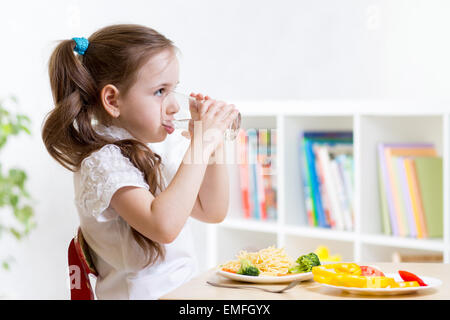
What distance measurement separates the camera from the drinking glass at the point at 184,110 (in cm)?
101

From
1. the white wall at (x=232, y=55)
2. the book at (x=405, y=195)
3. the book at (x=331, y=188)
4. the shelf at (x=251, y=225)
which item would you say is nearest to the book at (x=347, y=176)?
the book at (x=331, y=188)

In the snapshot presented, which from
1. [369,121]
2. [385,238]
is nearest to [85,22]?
[369,121]

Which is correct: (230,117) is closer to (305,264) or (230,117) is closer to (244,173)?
(305,264)

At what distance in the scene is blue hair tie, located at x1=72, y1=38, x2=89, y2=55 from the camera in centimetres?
106

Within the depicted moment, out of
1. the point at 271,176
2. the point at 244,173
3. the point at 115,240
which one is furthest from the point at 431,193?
the point at 115,240

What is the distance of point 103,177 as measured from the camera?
94cm

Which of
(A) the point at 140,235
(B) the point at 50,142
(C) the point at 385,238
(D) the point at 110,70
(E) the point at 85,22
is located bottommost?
(C) the point at 385,238

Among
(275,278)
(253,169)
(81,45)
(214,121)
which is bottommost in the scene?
(275,278)

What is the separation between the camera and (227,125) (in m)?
0.97

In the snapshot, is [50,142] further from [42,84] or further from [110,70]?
[42,84]

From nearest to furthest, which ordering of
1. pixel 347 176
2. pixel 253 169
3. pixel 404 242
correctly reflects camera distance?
pixel 404 242, pixel 347 176, pixel 253 169

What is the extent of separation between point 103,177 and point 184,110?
176 millimetres

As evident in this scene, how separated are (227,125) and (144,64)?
7.4 inches
